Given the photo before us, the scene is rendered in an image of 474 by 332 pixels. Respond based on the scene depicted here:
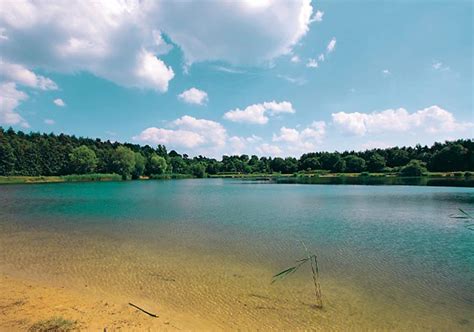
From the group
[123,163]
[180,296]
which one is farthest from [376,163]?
[180,296]

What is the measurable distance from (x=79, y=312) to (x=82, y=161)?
112 metres

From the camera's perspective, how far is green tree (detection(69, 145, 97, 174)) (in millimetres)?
103062

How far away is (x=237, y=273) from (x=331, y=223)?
12512mm

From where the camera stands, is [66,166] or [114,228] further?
[66,166]

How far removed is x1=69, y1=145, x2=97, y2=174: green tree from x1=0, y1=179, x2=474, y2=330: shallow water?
91.5 meters

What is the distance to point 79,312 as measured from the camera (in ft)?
23.3

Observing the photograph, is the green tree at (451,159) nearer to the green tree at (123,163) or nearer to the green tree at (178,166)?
the green tree at (178,166)

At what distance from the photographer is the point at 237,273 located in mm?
10484

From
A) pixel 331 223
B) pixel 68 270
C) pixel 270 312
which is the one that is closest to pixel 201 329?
pixel 270 312

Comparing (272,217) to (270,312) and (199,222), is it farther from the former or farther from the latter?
(270,312)

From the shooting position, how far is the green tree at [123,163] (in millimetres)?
108312

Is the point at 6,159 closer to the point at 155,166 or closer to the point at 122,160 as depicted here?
the point at 122,160

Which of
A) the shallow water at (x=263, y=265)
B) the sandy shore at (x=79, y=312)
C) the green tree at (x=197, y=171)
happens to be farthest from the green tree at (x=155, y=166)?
the sandy shore at (x=79, y=312)

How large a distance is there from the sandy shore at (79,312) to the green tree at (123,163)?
4236 inches
